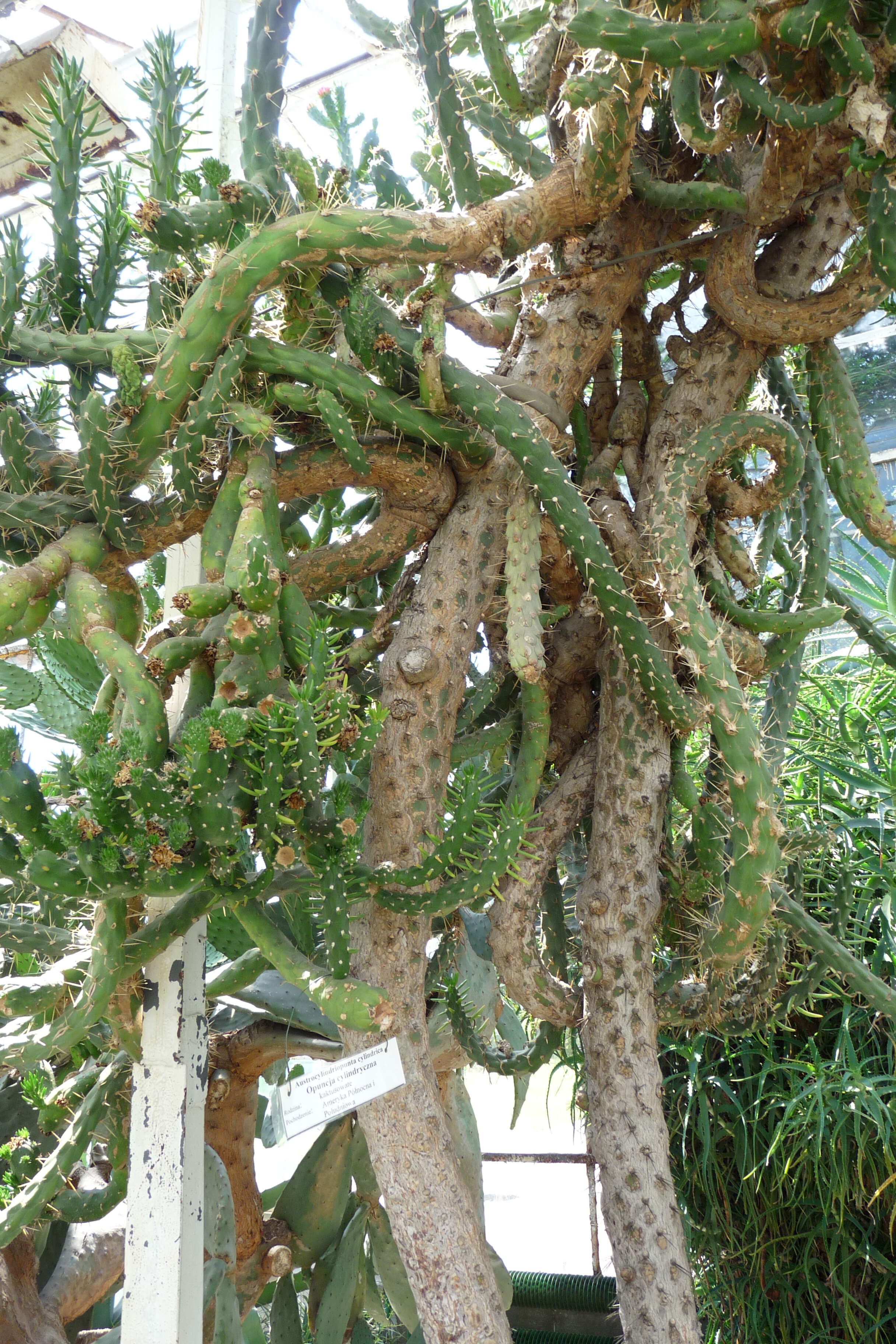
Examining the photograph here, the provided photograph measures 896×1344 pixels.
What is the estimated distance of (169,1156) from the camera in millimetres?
1492

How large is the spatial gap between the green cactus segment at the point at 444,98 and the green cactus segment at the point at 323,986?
1.43 meters

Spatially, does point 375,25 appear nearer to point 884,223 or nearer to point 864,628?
point 884,223

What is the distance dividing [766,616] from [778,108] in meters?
0.92

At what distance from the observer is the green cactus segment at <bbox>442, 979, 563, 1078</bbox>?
1969 millimetres

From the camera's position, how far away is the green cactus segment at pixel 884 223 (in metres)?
1.64

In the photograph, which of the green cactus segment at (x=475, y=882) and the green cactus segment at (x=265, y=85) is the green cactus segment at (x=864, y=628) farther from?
the green cactus segment at (x=265, y=85)

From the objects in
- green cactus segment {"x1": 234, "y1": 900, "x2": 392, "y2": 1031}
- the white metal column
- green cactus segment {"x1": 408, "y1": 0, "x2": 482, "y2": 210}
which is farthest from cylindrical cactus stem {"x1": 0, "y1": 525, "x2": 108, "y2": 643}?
green cactus segment {"x1": 408, "y1": 0, "x2": 482, "y2": 210}

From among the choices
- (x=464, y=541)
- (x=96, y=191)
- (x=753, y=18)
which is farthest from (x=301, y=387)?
(x=753, y=18)

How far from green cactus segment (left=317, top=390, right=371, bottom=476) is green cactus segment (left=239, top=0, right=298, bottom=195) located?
0.46 metres

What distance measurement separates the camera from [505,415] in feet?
5.63

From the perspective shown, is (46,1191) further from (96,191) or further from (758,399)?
(758,399)

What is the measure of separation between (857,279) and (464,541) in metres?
0.95

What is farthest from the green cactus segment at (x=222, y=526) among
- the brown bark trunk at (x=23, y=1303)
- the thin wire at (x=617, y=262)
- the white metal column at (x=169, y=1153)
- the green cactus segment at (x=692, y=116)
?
the brown bark trunk at (x=23, y=1303)

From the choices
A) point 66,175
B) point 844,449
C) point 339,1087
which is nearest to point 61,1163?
point 339,1087
